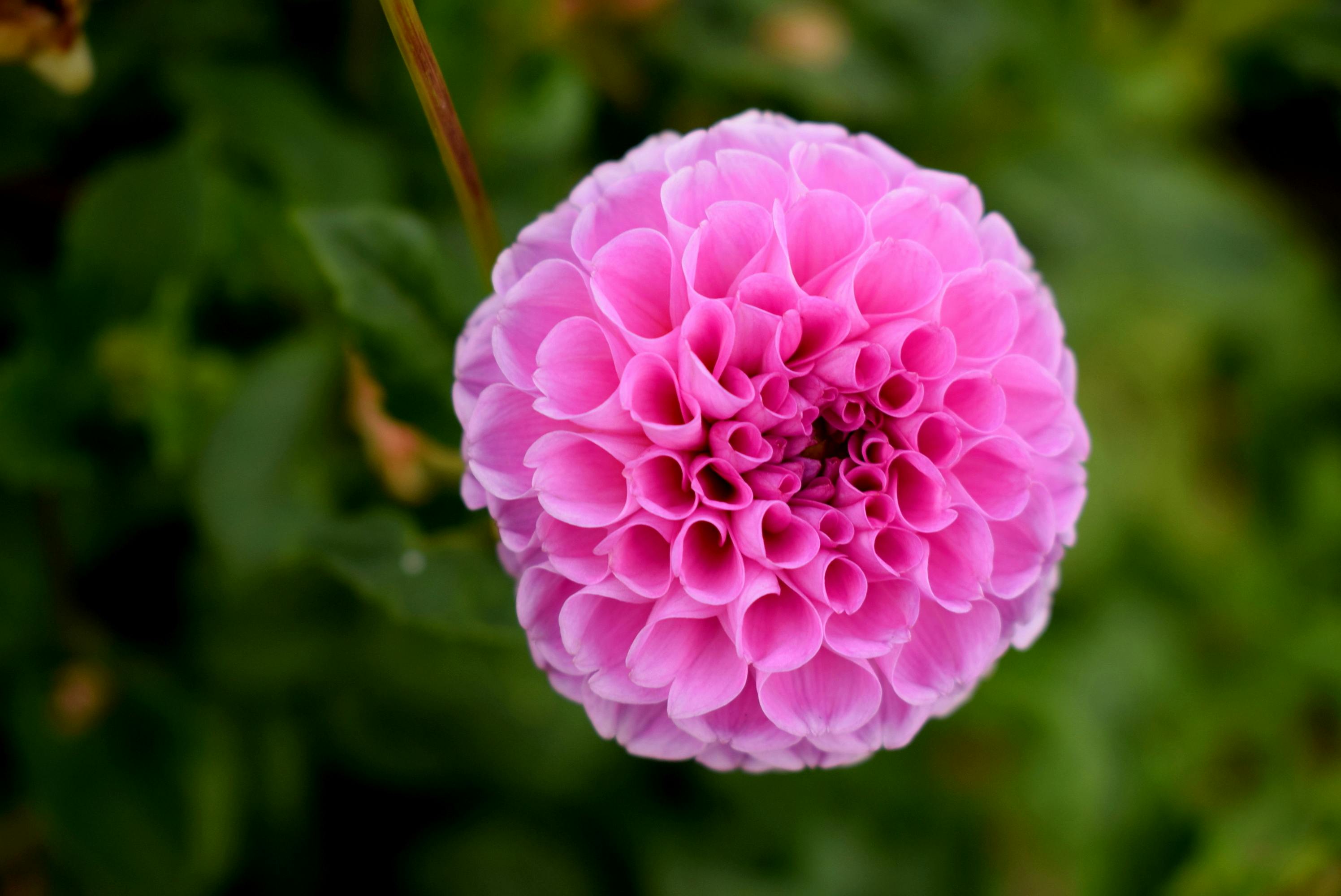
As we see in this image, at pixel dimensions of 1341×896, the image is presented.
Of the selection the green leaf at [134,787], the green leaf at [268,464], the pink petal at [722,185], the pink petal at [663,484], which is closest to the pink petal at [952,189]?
the pink petal at [722,185]

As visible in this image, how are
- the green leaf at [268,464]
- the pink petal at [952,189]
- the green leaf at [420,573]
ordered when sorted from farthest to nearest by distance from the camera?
the green leaf at [268,464] < the green leaf at [420,573] < the pink petal at [952,189]

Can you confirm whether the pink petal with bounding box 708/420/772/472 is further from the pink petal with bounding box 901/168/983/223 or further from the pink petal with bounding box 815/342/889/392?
the pink petal with bounding box 901/168/983/223

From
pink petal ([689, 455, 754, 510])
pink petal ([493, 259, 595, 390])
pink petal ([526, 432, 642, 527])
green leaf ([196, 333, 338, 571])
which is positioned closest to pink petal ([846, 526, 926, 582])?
pink petal ([689, 455, 754, 510])

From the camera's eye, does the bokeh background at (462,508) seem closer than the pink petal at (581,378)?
No

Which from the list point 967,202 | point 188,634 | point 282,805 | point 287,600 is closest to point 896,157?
point 967,202

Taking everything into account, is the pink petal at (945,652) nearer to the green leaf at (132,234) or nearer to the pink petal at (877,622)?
the pink petal at (877,622)

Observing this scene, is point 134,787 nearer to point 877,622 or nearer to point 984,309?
point 877,622

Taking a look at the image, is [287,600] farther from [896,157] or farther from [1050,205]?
[1050,205]
